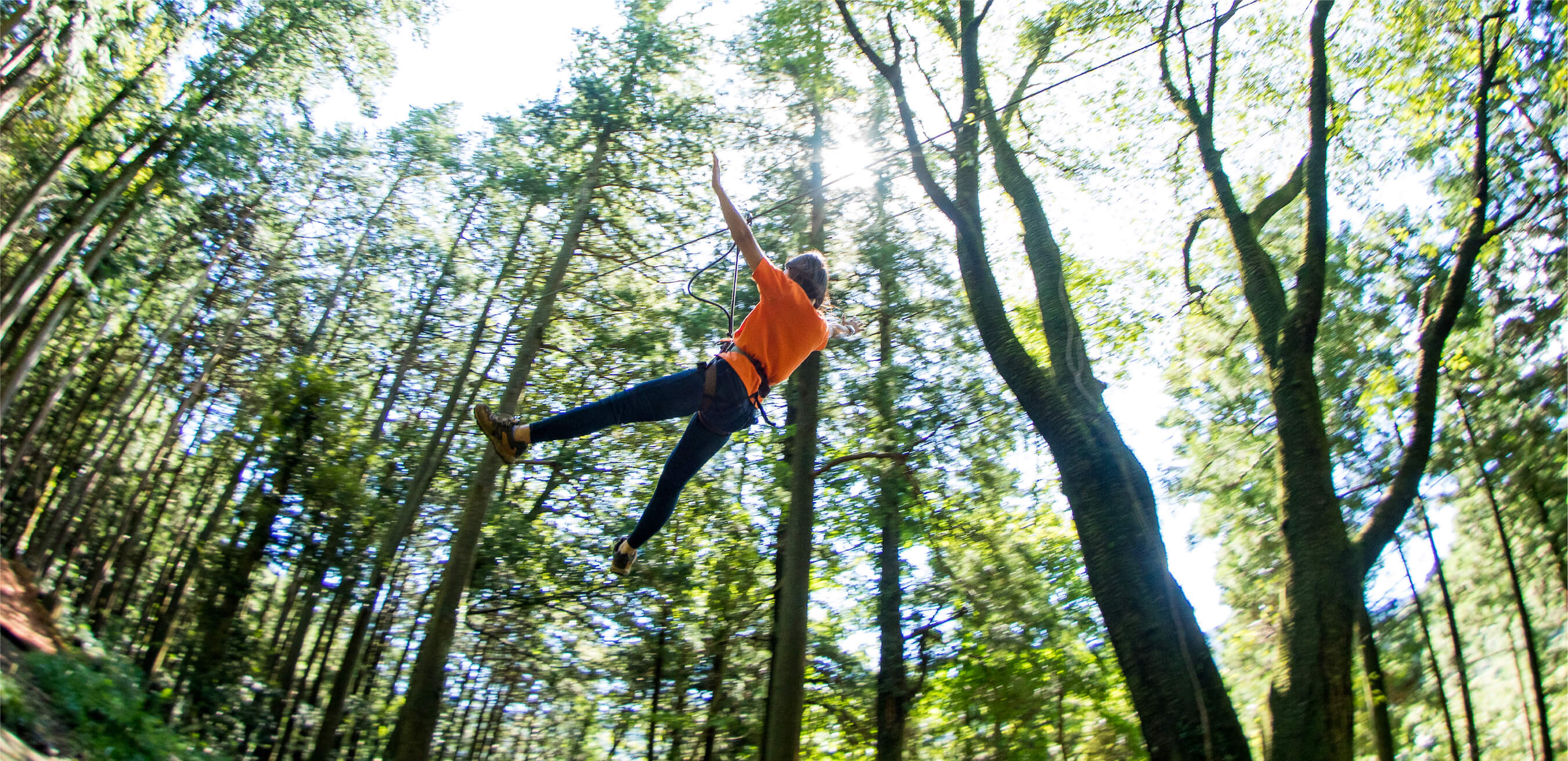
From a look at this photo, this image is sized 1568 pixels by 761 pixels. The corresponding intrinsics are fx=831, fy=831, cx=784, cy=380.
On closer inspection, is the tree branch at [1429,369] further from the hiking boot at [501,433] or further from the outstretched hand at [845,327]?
the hiking boot at [501,433]

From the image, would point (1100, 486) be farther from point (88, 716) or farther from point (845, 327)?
point (88, 716)

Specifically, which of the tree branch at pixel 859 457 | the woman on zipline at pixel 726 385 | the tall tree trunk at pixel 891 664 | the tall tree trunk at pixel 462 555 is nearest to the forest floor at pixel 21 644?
the tall tree trunk at pixel 462 555

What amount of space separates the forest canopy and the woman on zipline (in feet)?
2.33

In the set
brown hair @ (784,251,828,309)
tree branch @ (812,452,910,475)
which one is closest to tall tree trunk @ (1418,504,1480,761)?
tree branch @ (812,452,910,475)

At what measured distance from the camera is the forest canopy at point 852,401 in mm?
4211

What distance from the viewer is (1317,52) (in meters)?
4.23

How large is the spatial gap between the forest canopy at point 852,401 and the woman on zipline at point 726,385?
2.33ft

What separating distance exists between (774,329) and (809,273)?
0.32 metres

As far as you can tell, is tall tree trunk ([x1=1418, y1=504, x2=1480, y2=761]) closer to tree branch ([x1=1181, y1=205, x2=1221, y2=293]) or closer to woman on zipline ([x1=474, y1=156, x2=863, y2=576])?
tree branch ([x1=1181, y1=205, x2=1221, y2=293])

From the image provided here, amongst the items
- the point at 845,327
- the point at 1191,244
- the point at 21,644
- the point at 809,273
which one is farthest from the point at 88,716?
the point at 1191,244

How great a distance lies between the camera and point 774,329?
3371 millimetres

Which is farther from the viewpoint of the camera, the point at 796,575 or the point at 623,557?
the point at 796,575

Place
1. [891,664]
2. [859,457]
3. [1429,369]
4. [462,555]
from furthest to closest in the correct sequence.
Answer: [891,664] < [462,555] < [859,457] < [1429,369]

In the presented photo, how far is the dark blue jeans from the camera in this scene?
3311 mm
